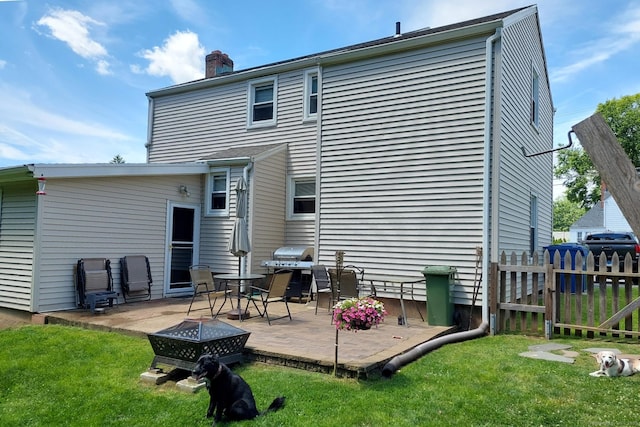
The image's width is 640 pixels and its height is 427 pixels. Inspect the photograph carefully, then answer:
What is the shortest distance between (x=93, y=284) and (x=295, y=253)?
435 centimetres

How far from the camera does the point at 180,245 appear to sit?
11031 mm

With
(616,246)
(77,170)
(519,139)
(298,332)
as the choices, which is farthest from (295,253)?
(616,246)

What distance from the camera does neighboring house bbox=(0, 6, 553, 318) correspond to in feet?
25.7

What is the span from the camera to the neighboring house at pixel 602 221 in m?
33.1

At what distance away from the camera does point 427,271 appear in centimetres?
741

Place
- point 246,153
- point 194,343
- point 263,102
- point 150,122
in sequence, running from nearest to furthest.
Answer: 1. point 194,343
2. point 246,153
3. point 263,102
4. point 150,122

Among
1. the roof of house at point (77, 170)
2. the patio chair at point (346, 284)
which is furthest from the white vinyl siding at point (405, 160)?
the roof of house at point (77, 170)

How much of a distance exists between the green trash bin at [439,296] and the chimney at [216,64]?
11.6 metres

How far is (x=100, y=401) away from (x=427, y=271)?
16.8ft

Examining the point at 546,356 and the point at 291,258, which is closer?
the point at 546,356

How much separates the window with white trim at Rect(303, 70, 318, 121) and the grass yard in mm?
7968

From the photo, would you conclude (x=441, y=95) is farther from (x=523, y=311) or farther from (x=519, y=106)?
(x=523, y=311)

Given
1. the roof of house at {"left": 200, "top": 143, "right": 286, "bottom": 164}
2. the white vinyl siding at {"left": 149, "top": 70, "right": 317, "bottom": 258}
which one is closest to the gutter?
the white vinyl siding at {"left": 149, "top": 70, "right": 317, "bottom": 258}

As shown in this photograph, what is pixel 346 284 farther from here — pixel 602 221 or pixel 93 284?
pixel 602 221
